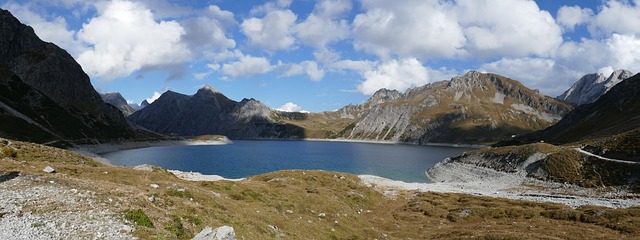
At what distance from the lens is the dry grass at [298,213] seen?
23297 mm

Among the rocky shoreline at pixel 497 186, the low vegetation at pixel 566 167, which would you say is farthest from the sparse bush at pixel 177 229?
the low vegetation at pixel 566 167

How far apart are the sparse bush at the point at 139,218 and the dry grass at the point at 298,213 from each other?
6.1 inches

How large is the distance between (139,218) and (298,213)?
18.7 metres

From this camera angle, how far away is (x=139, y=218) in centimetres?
1975

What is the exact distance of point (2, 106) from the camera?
163 meters

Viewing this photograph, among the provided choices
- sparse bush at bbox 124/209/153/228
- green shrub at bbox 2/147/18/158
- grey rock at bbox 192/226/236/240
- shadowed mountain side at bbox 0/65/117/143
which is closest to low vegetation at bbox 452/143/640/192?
grey rock at bbox 192/226/236/240

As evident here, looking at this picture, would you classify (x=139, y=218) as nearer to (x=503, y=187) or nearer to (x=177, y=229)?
(x=177, y=229)

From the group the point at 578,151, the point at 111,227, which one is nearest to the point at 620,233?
the point at 111,227

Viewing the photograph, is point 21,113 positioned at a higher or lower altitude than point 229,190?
higher

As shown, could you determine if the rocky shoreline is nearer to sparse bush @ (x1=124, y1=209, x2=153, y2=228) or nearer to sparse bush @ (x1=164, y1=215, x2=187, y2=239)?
sparse bush @ (x1=164, y1=215, x2=187, y2=239)

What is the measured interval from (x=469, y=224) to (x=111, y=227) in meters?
37.1

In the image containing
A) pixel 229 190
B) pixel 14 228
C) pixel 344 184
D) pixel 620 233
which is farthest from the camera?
pixel 344 184

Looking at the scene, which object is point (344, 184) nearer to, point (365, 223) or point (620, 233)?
point (365, 223)

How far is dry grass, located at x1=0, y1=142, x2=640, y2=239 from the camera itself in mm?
23297
